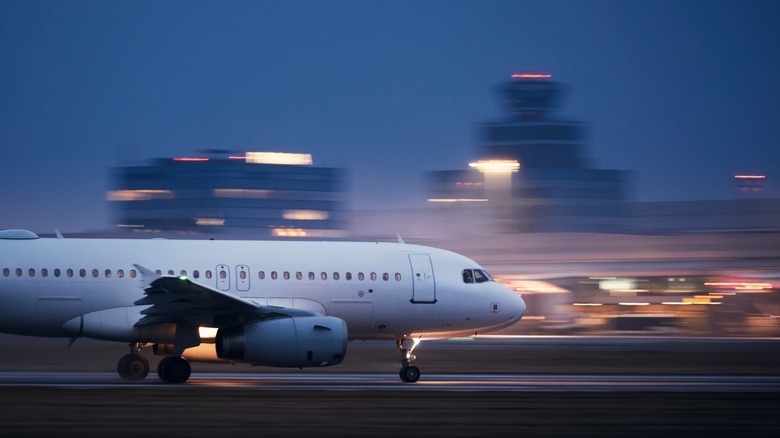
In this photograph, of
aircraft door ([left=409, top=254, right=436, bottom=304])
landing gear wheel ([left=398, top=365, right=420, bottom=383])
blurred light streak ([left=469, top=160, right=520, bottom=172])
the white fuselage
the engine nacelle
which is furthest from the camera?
blurred light streak ([left=469, top=160, right=520, bottom=172])

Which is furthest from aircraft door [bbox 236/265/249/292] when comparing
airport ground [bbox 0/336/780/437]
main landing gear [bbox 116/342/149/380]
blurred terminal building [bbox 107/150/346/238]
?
blurred terminal building [bbox 107/150/346/238]

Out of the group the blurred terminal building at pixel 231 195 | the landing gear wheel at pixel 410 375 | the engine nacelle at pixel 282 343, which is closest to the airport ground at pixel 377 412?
the engine nacelle at pixel 282 343

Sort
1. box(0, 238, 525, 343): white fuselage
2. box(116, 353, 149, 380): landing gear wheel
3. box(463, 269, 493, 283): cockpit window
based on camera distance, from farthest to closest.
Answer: box(463, 269, 493, 283): cockpit window, box(116, 353, 149, 380): landing gear wheel, box(0, 238, 525, 343): white fuselage

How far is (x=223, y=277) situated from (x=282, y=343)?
2511 millimetres

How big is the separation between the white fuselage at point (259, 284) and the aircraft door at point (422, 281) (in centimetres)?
2

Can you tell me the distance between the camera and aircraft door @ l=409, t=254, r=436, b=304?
23484 millimetres

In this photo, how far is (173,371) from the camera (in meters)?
21.0

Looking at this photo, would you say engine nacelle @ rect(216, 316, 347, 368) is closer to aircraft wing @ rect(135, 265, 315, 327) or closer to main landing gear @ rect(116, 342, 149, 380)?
aircraft wing @ rect(135, 265, 315, 327)

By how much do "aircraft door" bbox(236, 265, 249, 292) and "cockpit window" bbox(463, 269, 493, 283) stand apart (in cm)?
514

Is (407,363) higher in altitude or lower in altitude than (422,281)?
lower

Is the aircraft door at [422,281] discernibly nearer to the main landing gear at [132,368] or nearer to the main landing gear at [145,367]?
the main landing gear at [145,367]

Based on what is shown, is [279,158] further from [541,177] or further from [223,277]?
[223,277]

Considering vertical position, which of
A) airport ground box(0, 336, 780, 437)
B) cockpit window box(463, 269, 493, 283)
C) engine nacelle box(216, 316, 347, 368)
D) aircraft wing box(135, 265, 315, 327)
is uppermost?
cockpit window box(463, 269, 493, 283)

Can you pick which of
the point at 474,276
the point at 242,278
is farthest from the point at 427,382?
the point at 242,278
